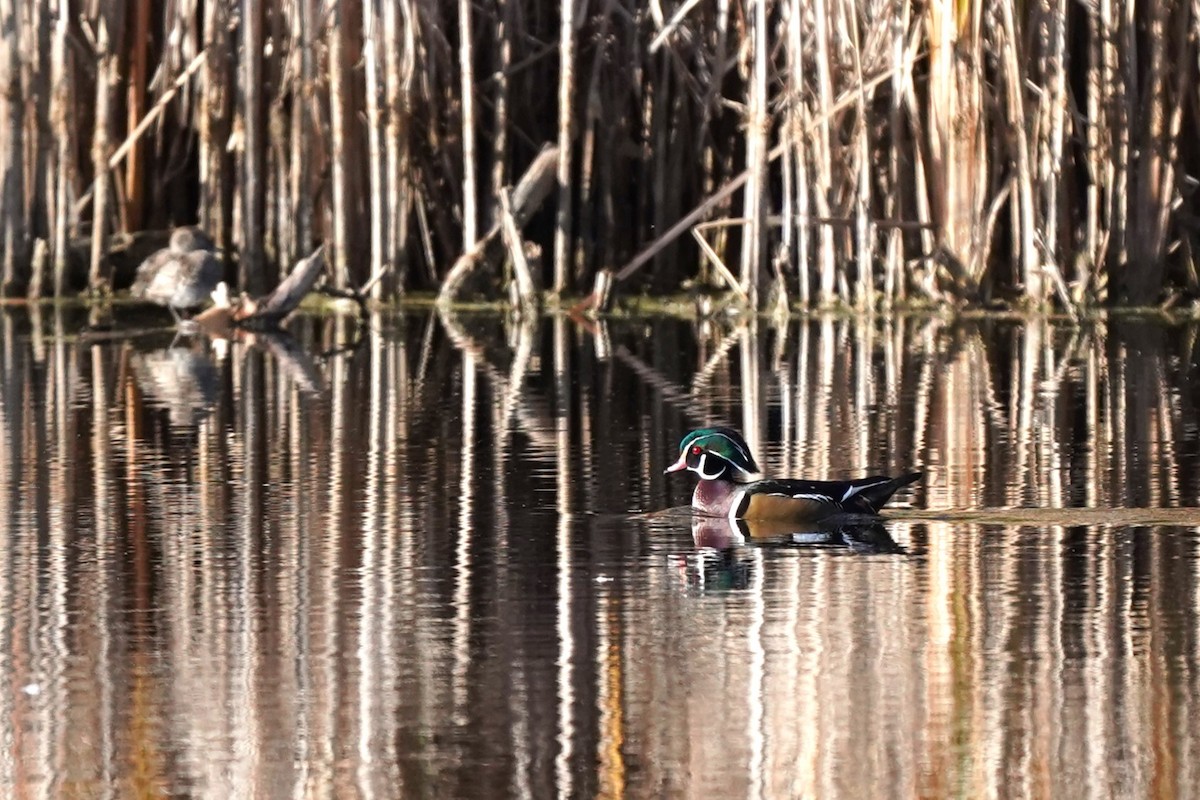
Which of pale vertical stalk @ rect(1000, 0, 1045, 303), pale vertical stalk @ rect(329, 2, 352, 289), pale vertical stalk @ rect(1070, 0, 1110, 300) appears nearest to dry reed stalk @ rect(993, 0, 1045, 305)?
pale vertical stalk @ rect(1000, 0, 1045, 303)

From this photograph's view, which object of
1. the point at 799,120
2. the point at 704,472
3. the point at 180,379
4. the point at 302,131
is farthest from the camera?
the point at 302,131

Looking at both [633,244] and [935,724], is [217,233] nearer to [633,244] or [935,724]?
[633,244]

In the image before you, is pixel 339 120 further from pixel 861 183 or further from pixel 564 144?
pixel 861 183

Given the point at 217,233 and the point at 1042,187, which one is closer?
the point at 1042,187

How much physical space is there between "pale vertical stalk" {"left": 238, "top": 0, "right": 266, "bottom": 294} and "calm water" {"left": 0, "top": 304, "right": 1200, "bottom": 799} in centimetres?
432

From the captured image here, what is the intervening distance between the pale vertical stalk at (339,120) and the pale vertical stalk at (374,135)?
0.47ft

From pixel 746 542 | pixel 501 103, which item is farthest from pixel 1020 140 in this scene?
pixel 746 542

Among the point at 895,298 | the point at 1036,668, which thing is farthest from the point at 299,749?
the point at 895,298

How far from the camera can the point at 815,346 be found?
1263 centimetres

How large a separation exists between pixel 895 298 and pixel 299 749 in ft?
33.5

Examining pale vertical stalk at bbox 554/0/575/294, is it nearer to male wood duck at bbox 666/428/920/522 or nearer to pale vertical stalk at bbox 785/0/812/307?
pale vertical stalk at bbox 785/0/812/307

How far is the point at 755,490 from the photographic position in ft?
22.6

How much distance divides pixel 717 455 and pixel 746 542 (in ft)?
1.66

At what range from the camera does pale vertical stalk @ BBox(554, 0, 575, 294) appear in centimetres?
1484
